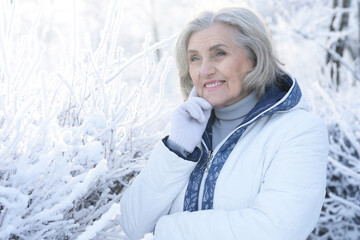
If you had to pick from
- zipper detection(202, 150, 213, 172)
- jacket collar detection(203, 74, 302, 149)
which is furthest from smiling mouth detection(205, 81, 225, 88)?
zipper detection(202, 150, 213, 172)

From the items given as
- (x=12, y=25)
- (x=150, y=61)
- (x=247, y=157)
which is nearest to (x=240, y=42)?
(x=150, y=61)

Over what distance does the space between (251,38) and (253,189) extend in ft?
2.63

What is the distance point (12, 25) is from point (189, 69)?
96cm

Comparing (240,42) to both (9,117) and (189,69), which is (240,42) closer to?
(189,69)

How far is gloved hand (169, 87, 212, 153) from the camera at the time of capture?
1.83m

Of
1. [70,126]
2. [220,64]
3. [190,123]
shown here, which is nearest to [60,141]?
[70,126]

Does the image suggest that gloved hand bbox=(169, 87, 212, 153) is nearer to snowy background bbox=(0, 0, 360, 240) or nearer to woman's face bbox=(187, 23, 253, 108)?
woman's face bbox=(187, 23, 253, 108)

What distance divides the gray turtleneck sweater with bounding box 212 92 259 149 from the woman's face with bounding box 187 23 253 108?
40 mm

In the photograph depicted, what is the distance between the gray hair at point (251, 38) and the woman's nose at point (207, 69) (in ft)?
0.57

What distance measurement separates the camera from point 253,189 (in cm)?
170

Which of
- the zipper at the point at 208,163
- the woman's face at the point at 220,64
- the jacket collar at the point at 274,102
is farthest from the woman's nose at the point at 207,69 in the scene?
the zipper at the point at 208,163

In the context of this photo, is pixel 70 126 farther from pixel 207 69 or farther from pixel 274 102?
pixel 274 102

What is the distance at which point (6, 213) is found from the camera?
1.31m

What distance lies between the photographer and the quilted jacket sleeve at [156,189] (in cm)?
181
